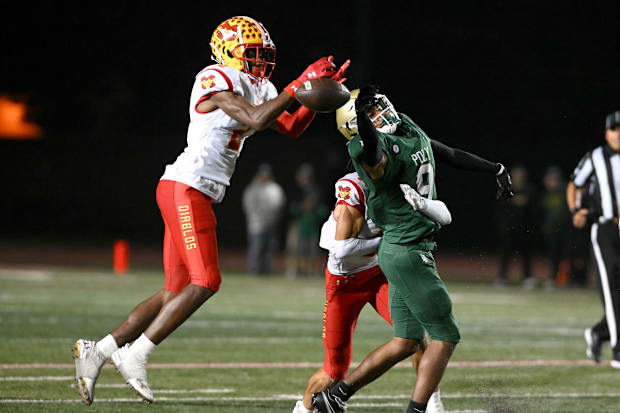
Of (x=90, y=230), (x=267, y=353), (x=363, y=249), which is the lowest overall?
(x=90, y=230)

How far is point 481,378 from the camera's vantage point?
292 inches

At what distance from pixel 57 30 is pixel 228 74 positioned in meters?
29.1

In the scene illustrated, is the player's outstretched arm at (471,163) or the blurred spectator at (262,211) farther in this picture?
the blurred spectator at (262,211)

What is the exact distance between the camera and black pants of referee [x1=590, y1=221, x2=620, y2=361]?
8.45 metres

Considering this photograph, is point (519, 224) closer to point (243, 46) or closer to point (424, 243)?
point (243, 46)

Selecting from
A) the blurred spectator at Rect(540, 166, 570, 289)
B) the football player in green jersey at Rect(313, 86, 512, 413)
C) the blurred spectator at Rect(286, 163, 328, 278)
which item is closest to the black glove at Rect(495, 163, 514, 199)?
the football player in green jersey at Rect(313, 86, 512, 413)

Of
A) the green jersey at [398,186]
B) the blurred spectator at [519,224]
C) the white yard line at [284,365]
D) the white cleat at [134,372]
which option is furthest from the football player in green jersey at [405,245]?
the blurred spectator at [519,224]

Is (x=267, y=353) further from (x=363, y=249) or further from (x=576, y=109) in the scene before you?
(x=576, y=109)

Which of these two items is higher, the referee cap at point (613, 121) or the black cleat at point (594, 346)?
the referee cap at point (613, 121)

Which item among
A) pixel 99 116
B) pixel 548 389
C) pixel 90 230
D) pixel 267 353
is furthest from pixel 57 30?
pixel 548 389

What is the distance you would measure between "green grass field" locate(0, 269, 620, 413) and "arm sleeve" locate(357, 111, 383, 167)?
1708mm

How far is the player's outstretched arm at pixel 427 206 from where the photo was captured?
5.13 m

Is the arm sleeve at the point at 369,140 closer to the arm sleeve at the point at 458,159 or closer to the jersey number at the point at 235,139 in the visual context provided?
the arm sleeve at the point at 458,159

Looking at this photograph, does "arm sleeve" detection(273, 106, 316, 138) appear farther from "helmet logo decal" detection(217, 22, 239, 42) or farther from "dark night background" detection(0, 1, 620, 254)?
"dark night background" detection(0, 1, 620, 254)
